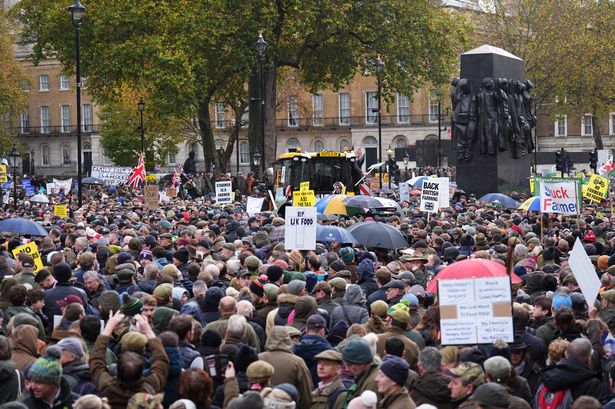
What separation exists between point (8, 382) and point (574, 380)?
12.9 ft

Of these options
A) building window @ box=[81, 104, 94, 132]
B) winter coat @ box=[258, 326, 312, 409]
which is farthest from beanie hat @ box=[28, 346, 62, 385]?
building window @ box=[81, 104, 94, 132]

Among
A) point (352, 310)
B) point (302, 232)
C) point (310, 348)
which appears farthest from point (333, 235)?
point (310, 348)

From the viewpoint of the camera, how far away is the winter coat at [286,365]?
9.20 meters

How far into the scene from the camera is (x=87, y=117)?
103875 mm

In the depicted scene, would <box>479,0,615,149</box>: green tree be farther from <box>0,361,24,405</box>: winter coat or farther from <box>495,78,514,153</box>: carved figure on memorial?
<box>0,361,24,405</box>: winter coat

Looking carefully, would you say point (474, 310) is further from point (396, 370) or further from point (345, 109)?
point (345, 109)

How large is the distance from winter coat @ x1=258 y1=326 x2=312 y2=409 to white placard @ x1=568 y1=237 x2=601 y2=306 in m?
2.67

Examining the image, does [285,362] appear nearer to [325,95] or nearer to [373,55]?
[373,55]

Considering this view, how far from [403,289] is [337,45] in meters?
42.4

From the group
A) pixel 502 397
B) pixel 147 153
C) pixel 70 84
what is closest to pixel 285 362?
pixel 502 397

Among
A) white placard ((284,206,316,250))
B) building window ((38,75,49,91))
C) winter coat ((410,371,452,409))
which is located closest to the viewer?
winter coat ((410,371,452,409))

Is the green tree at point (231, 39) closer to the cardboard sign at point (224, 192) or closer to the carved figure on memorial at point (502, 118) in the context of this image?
the carved figure on memorial at point (502, 118)

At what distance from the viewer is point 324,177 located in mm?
38375

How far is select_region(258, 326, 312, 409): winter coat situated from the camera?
9.20 meters
